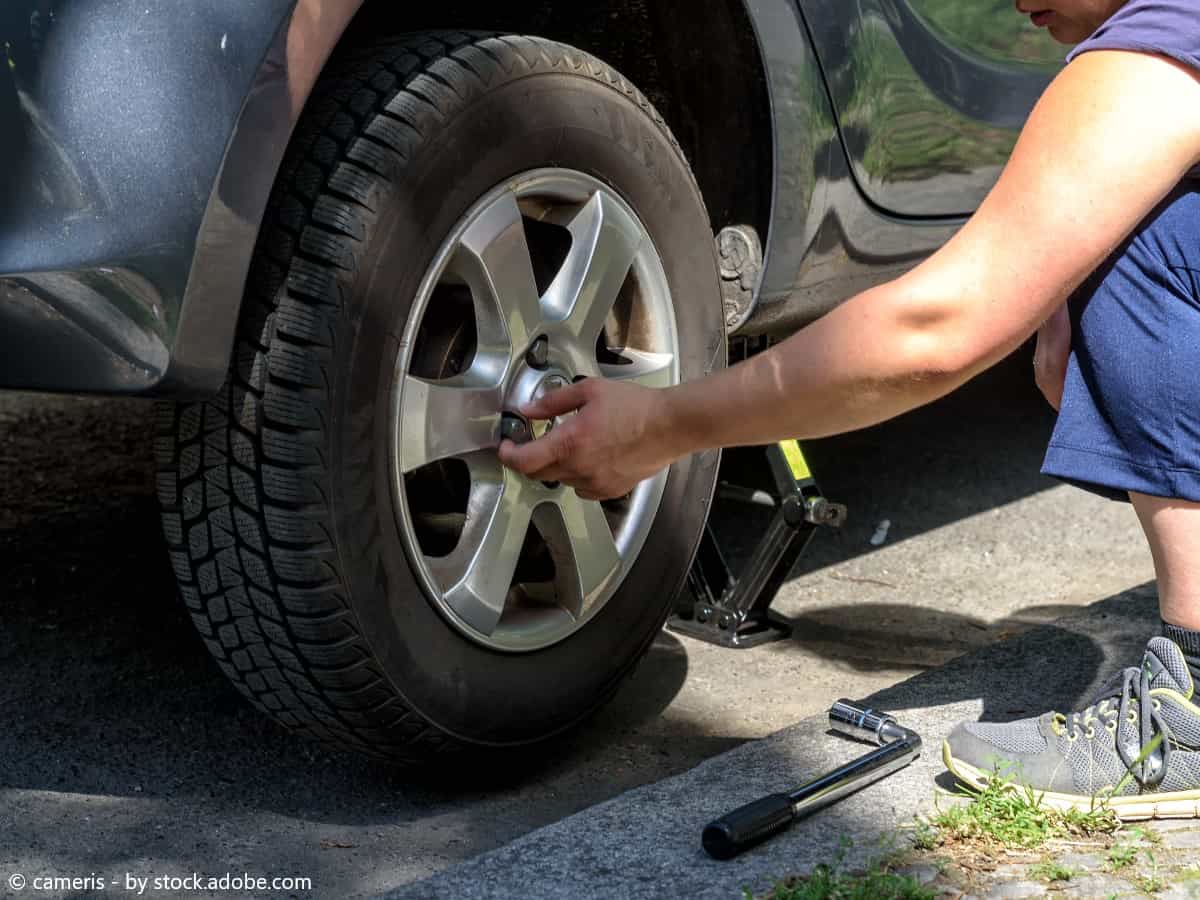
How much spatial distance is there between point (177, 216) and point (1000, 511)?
2.18 m

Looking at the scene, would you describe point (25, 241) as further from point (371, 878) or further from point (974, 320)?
point (974, 320)

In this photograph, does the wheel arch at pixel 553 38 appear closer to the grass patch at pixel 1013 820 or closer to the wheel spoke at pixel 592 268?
the wheel spoke at pixel 592 268

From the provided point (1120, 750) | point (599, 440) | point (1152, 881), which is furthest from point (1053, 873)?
point (599, 440)

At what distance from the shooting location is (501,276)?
1.82 meters

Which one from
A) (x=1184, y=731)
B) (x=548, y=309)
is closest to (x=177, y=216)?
(x=548, y=309)

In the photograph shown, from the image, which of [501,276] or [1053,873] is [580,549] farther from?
[1053,873]

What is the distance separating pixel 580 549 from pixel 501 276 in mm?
363

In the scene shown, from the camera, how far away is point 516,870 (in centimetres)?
156

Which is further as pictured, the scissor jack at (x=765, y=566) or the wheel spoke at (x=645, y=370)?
the scissor jack at (x=765, y=566)

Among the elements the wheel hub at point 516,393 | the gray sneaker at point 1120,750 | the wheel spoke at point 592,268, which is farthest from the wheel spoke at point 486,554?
the gray sneaker at point 1120,750

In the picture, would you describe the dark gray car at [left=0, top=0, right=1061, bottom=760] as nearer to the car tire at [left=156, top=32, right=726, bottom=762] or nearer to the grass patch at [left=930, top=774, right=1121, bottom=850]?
the car tire at [left=156, top=32, right=726, bottom=762]

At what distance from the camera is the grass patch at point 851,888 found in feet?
4.82

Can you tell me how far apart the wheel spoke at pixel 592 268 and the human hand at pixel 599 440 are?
17 cm

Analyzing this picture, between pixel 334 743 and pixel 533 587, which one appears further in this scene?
pixel 533 587
